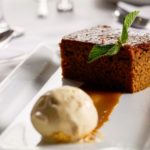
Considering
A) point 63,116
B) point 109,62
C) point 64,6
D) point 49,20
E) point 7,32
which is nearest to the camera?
point 63,116

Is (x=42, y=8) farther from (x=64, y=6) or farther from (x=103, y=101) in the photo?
(x=103, y=101)

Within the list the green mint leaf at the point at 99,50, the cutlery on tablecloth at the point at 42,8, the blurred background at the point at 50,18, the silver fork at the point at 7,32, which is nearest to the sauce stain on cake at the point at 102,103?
the green mint leaf at the point at 99,50

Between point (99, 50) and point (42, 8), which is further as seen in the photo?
point (42, 8)

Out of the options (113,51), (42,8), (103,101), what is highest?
(113,51)

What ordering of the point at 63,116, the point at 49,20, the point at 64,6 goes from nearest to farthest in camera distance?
the point at 63,116, the point at 49,20, the point at 64,6

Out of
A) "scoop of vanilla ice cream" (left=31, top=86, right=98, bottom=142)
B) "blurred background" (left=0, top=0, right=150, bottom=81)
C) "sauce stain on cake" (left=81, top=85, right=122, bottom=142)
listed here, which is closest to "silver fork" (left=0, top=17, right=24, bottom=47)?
"blurred background" (left=0, top=0, right=150, bottom=81)

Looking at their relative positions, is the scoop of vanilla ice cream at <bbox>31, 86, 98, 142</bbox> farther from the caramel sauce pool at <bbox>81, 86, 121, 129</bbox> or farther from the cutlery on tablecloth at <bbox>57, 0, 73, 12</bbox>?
the cutlery on tablecloth at <bbox>57, 0, 73, 12</bbox>

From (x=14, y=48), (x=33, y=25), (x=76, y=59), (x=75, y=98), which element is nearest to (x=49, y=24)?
(x=33, y=25)

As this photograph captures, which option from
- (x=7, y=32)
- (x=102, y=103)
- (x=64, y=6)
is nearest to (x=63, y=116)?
(x=102, y=103)

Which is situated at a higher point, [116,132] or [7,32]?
[116,132]
